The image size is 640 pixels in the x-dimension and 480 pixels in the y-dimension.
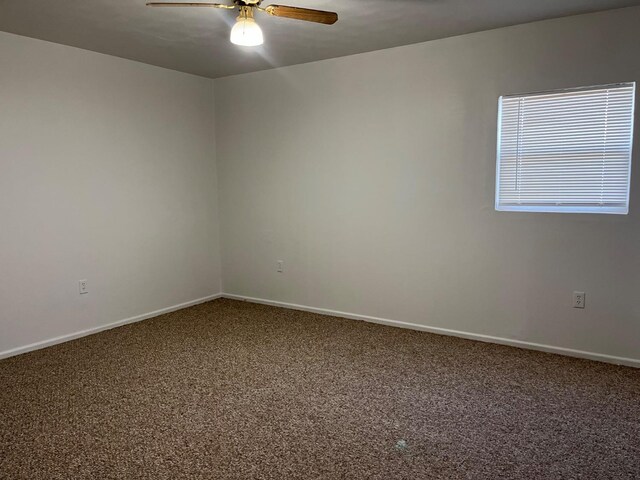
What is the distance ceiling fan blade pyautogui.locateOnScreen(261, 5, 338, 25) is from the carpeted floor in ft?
7.24

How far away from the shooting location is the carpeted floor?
2098 mm

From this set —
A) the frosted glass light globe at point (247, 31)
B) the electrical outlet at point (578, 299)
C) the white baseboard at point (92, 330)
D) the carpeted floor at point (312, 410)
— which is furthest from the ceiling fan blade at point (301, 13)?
the white baseboard at point (92, 330)

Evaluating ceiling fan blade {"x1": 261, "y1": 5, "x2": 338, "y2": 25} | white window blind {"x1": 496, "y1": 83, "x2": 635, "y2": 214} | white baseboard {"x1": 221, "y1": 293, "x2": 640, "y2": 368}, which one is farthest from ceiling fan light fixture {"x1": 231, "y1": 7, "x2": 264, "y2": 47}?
white baseboard {"x1": 221, "y1": 293, "x2": 640, "y2": 368}

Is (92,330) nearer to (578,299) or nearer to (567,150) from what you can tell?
(578,299)

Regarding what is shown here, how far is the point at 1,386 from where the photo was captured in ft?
9.66

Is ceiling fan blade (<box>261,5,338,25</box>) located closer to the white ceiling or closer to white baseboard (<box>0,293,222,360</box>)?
the white ceiling

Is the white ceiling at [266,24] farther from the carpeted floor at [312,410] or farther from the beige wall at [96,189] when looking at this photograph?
the carpeted floor at [312,410]

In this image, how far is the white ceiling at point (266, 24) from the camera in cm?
288

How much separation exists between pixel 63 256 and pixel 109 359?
1019 millimetres

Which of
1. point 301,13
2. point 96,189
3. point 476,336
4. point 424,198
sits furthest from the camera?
point 96,189

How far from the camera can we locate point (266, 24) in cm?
319

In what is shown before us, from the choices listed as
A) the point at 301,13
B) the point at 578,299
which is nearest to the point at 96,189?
the point at 301,13

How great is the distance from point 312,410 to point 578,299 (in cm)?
215

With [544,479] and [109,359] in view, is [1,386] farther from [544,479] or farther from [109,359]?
[544,479]
